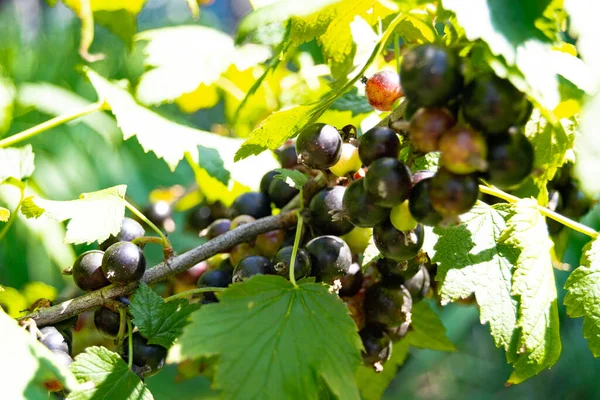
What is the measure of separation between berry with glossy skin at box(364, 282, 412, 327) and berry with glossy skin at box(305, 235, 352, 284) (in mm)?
108

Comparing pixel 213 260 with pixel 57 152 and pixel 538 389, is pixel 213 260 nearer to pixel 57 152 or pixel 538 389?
pixel 57 152

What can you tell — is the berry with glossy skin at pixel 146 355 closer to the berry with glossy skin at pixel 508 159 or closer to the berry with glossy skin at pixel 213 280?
the berry with glossy skin at pixel 213 280

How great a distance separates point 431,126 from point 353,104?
1.88 ft

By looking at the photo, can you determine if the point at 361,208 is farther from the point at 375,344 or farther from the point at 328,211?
the point at 375,344

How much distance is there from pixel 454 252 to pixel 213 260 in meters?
0.43

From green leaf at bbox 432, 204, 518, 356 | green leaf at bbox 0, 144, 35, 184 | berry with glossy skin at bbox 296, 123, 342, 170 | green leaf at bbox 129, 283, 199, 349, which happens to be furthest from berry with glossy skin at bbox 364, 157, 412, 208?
green leaf at bbox 0, 144, 35, 184

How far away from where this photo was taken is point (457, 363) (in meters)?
2.86

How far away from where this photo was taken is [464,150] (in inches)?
24.0

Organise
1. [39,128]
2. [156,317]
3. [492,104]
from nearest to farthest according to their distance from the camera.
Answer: [492,104] < [156,317] < [39,128]

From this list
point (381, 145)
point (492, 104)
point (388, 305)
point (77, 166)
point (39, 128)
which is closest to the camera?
point (492, 104)

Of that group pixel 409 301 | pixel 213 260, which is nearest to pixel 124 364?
pixel 213 260

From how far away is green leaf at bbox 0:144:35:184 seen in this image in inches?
39.8

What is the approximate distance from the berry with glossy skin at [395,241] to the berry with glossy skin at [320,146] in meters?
0.12

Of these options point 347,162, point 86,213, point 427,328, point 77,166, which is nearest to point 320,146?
point 347,162
